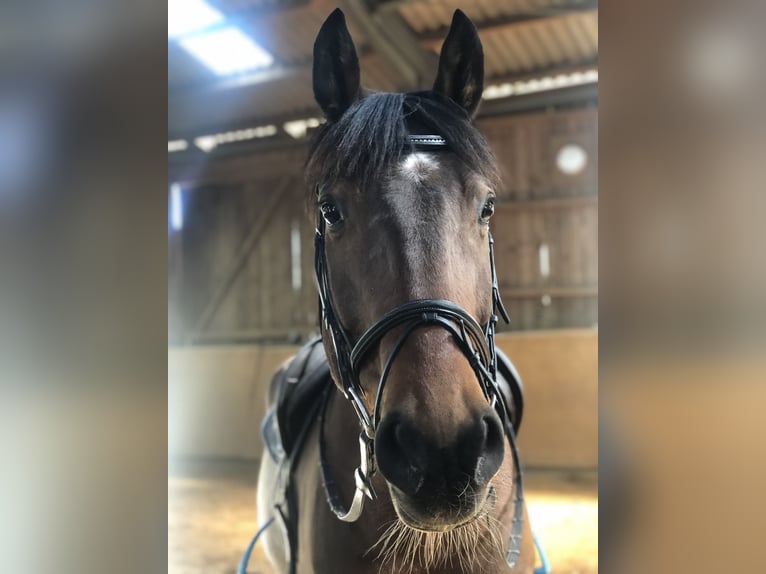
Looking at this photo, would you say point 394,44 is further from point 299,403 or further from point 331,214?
point 331,214

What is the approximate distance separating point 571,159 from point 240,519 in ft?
15.2

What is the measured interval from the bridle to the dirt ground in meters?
1.97

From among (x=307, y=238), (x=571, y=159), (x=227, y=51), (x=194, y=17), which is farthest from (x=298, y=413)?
(x=307, y=238)

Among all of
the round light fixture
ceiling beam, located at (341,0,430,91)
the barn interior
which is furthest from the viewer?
the round light fixture

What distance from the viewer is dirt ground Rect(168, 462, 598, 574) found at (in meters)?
3.07

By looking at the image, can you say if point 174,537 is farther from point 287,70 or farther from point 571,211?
point 571,211

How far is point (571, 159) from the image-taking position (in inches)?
207

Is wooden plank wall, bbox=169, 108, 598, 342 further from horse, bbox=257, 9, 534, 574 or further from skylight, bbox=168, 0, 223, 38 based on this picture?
horse, bbox=257, 9, 534, 574

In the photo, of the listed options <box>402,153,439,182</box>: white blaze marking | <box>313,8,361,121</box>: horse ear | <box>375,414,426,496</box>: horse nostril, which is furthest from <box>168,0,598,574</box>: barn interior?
<box>375,414,426,496</box>: horse nostril

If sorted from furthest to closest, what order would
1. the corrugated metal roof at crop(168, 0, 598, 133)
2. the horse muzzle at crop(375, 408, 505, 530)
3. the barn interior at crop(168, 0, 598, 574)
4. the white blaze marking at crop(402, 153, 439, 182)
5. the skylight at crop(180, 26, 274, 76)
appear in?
the barn interior at crop(168, 0, 598, 574)
the corrugated metal roof at crop(168, 0, 598, 133)
the skylight at crop(180, 26, 274, 76)
the white blaze marking at crop(402, 153, 439, 182)
the horse muzzle at crop(375, 408, 505, 530)

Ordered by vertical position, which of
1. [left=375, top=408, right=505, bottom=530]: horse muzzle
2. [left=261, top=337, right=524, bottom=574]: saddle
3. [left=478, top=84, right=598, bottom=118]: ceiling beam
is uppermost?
[left=478, top=84, right=598, bottom=118]: ceiling beam

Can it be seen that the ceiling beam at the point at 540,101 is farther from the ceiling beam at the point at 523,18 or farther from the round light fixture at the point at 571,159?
the ceiling beam at the point at 523,18
